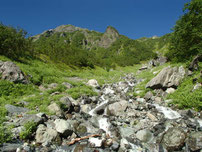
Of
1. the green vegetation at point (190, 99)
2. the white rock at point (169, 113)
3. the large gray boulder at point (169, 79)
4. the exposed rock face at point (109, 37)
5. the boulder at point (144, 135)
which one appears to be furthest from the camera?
the exposed rock face at point (109, 37)

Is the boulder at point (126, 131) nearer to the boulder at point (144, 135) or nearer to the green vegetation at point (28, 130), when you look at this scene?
the boulder at point (144, 135)

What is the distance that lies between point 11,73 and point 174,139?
14525 millimetres

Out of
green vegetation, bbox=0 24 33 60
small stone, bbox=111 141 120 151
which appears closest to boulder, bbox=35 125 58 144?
small stone, bbox=111 141 120 151

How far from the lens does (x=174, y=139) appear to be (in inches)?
197

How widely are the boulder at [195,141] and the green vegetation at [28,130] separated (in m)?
7.49

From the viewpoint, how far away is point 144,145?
539 centimetres

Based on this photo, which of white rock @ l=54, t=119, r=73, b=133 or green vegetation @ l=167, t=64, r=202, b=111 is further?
green vegetation @ l=167, t=64, r=202, b=111

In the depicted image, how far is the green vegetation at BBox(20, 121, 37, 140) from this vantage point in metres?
4.89

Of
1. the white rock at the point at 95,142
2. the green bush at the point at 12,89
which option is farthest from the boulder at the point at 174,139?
the green bush at the point at 12,89

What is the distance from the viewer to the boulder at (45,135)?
197 inches

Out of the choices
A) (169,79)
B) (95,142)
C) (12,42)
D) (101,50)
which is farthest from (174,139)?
(101,50)

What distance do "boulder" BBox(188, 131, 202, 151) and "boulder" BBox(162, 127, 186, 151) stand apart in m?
0.26

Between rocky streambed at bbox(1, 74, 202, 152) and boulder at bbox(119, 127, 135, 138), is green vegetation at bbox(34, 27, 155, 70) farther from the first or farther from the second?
boulder at bbox(119, 127, 135, 138)

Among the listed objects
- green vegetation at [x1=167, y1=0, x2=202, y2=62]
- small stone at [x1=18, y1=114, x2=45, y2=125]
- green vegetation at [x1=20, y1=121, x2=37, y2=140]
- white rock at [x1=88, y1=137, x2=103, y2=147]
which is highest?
green vegetation at [x1=167, y1=0, x2=202, y2=62]
